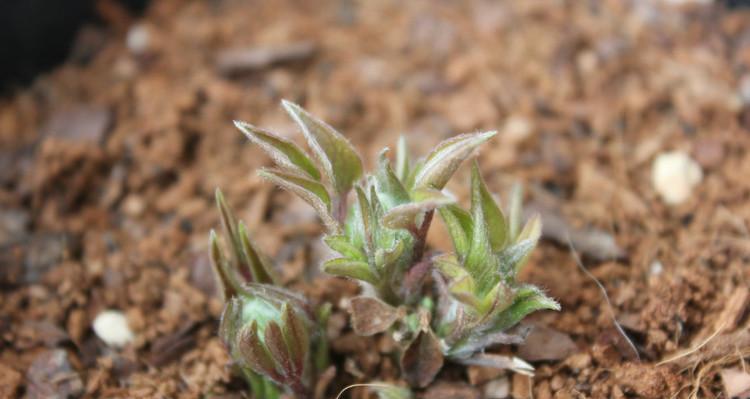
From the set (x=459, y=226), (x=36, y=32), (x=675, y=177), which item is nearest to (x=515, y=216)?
(x=459, y=226)

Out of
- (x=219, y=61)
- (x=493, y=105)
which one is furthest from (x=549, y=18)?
(x=219, y=61)

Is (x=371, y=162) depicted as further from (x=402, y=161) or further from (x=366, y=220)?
(x=366, y=220)

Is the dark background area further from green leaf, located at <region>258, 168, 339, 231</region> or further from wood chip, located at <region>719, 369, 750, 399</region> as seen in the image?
wood chip, located at <region>719, 369, 750, 399</region>

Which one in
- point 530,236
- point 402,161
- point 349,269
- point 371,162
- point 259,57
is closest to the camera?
point 349,269

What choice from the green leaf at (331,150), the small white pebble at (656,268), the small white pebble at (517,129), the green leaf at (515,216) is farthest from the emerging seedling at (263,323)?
the small white pebble at (517,129)

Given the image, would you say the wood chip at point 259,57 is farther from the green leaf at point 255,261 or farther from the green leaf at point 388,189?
the green leaf at point 388,189

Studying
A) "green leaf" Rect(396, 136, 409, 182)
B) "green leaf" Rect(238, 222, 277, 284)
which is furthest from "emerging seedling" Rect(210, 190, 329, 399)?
"green leaf" Rect(396, 136, 409, 182)
